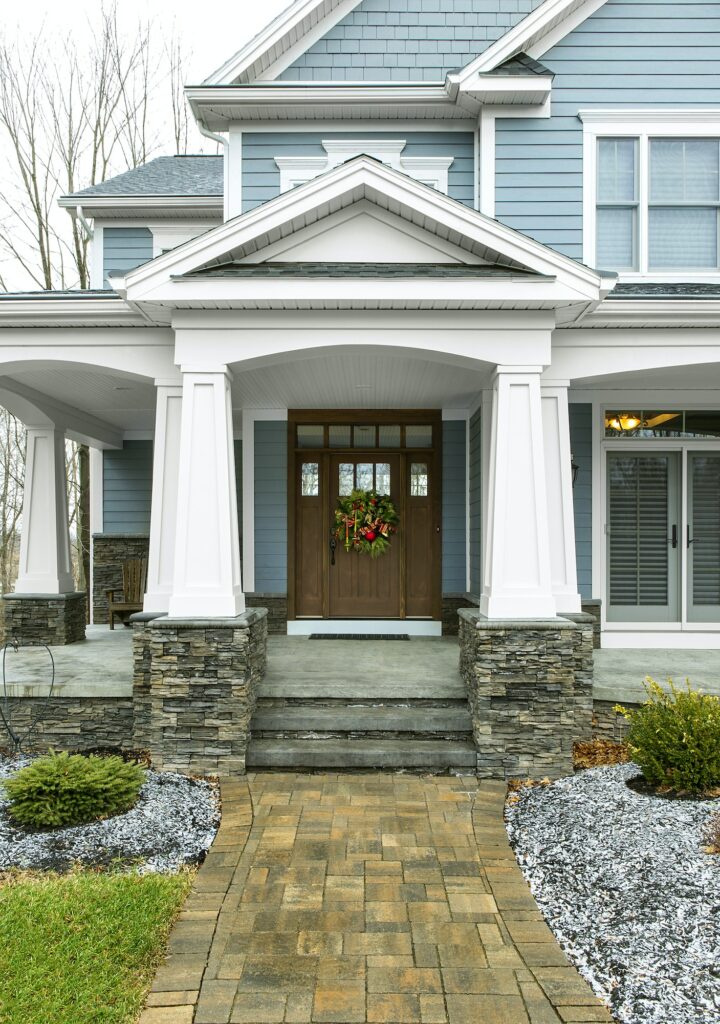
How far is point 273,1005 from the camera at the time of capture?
2.69m

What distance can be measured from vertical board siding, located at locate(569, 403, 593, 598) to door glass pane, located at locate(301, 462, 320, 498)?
9.54ft

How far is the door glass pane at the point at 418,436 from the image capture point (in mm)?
8328

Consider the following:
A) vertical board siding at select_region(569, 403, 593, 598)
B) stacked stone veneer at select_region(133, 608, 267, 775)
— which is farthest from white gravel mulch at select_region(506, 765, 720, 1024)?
vertical board siding at select_region(569, 403, 593, 598)

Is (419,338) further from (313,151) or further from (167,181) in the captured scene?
(167,181)

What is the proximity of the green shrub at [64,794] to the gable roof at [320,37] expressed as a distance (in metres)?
6.73

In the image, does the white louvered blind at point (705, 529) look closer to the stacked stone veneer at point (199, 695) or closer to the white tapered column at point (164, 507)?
the stacked stone veneer at point (199, 695)

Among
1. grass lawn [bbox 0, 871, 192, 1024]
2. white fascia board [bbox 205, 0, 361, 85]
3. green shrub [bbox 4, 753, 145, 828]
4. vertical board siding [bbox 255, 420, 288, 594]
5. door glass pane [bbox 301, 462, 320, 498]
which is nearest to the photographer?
grass lawn [bbox 0, 871, 192, 1024]

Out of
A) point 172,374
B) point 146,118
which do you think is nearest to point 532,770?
point 172,374

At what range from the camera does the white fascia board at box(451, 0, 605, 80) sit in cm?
696

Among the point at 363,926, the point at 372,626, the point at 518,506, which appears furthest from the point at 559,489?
the point at 363,926

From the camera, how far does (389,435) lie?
834 centimetres

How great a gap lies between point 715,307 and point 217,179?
7356mm

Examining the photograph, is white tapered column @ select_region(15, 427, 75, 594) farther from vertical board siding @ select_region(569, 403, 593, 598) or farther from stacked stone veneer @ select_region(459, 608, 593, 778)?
vertical board siding @ select_region(569, 403, 593, 598)

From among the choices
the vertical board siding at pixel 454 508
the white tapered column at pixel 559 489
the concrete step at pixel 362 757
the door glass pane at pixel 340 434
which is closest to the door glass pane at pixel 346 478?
the door glass pane at pixel 340 434
